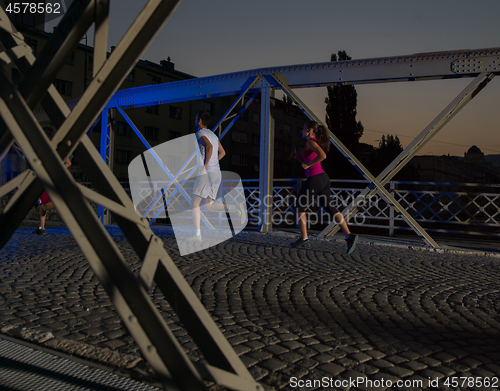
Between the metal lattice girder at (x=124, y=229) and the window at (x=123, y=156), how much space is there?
44.4 m

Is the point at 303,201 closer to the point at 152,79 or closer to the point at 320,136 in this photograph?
the point at 320,136

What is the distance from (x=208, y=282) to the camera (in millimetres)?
4547

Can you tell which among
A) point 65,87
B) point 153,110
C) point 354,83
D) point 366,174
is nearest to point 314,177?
point 366,174

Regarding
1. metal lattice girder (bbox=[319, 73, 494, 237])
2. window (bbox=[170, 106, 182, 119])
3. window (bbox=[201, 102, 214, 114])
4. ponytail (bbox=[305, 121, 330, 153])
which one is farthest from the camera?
window (bbox=[201, 102, 214, 114])

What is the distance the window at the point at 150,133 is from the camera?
155ft

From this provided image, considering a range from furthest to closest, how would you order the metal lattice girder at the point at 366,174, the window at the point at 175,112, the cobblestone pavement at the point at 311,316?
1. the window at the point at 175,112
2. the metal lattice girder at the point at 366,174
3. the cobblestone pavement at the point at 311,316

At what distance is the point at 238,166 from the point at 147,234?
2163 inches

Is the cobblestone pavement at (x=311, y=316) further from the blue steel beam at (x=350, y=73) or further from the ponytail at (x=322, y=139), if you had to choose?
the blue steel beam at (x=350, y=73)

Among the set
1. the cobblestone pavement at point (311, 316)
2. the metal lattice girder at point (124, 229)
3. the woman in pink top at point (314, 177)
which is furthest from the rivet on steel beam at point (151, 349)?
the woman in pink top at point (314, 177)

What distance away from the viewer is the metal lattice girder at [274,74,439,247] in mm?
8117

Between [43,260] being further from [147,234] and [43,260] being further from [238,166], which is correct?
[238,166]

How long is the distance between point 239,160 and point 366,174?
4893 centimetres

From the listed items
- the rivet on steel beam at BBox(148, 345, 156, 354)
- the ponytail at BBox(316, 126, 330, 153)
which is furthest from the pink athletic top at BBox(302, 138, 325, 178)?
the rivet on steel beam at BBox(148, 345, 156, 354)

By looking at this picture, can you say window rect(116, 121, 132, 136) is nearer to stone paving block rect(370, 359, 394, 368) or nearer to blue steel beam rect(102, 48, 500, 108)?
blue steel beam rect(102, 48, 500, 108)
